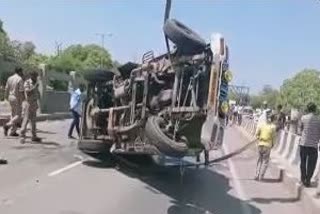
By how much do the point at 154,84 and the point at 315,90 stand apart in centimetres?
11707

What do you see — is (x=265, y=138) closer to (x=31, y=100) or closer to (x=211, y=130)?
(x=211, y=130)

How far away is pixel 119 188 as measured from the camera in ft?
41.4

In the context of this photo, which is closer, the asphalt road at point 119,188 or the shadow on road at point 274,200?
the asphalt road at point 119,188

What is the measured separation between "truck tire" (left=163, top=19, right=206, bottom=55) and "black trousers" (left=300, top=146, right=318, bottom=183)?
366 cm

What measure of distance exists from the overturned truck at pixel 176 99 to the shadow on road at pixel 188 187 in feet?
2.73

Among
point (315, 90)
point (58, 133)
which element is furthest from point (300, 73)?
point (58, 133)

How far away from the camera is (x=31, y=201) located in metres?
10.5

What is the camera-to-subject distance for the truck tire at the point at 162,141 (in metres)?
11.1

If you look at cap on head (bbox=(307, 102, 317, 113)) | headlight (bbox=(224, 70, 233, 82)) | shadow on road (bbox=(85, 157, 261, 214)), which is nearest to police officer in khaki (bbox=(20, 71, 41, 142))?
shadow on road (bbox=(85, 157, 261, 214))

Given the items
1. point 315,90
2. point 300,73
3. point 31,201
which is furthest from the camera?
point 300,73

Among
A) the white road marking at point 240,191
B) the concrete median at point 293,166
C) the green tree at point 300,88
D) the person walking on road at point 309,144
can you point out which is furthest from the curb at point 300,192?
the green tree at point 300,88

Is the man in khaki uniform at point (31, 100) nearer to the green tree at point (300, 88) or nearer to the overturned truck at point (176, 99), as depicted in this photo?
the overturned truck at point (176, 99)

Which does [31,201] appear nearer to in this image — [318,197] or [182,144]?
[182,144]

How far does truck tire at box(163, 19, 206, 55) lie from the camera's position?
11.1 metres
